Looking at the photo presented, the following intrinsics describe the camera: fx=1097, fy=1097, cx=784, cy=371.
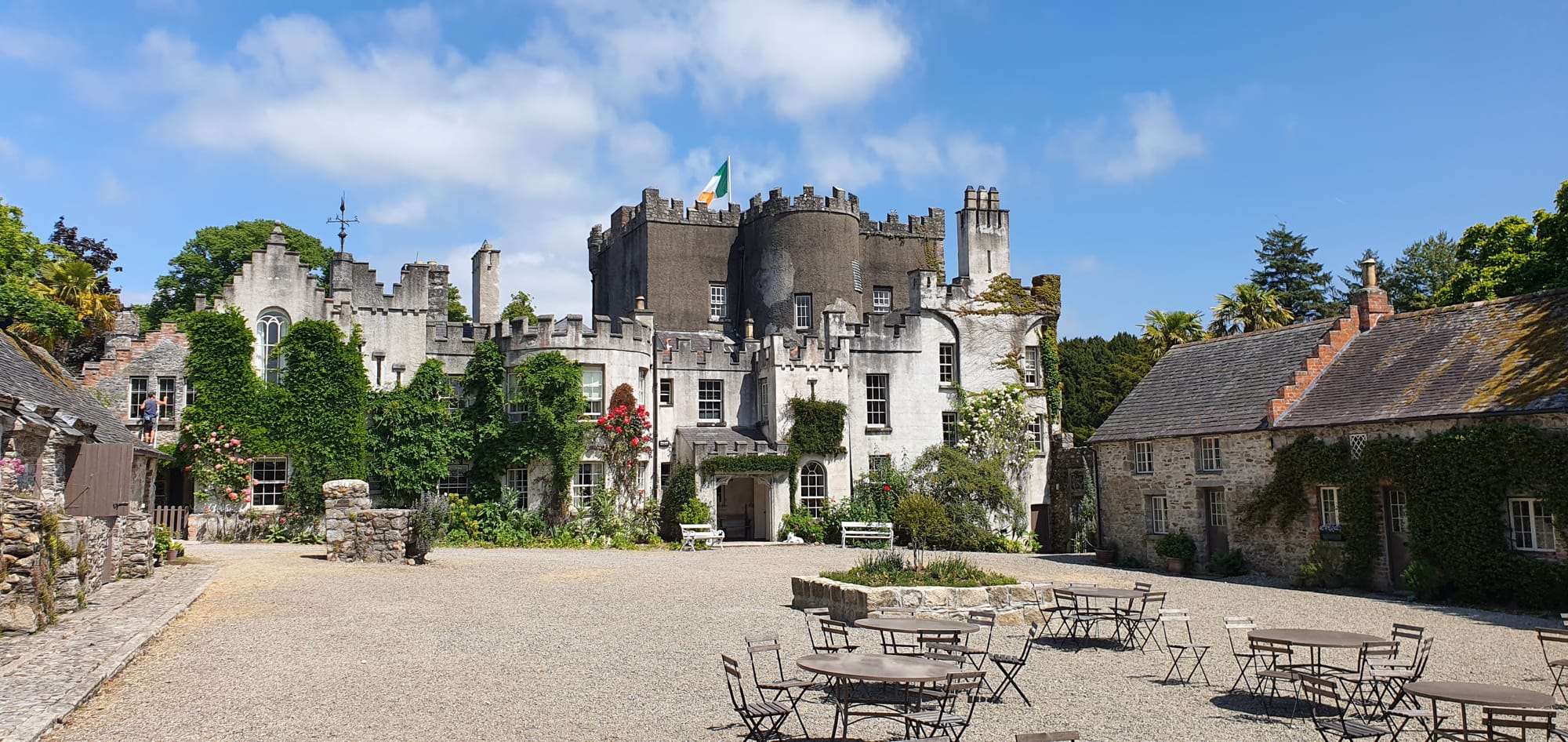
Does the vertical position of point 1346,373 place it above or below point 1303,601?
above

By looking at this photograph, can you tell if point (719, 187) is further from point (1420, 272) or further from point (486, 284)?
point (1420, 272)

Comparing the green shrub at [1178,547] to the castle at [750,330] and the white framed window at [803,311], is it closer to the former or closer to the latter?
the castle at [750,330]

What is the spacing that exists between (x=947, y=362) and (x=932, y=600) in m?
21.8

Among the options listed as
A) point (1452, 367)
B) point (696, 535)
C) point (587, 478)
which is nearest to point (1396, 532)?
point (1452, 367)

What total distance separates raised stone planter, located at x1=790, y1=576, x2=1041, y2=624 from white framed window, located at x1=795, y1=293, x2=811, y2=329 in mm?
24347

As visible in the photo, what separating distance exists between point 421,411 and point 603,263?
16011mm

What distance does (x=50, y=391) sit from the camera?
20.9 metres

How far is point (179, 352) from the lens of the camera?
30.2 meters

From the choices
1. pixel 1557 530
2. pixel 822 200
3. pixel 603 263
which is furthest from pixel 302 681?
pixel 603 263

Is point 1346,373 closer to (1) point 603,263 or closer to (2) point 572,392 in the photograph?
(2) point 572,392

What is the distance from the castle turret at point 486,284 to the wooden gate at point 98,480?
17657 mm

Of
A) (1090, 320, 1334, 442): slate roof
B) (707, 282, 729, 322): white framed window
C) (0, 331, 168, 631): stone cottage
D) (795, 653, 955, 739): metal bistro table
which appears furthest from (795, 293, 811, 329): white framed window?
(795, 653, 955, 739): metal bistro table

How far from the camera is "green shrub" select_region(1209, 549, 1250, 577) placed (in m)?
25.0

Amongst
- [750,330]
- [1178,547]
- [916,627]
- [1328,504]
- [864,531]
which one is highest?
[750,330]
